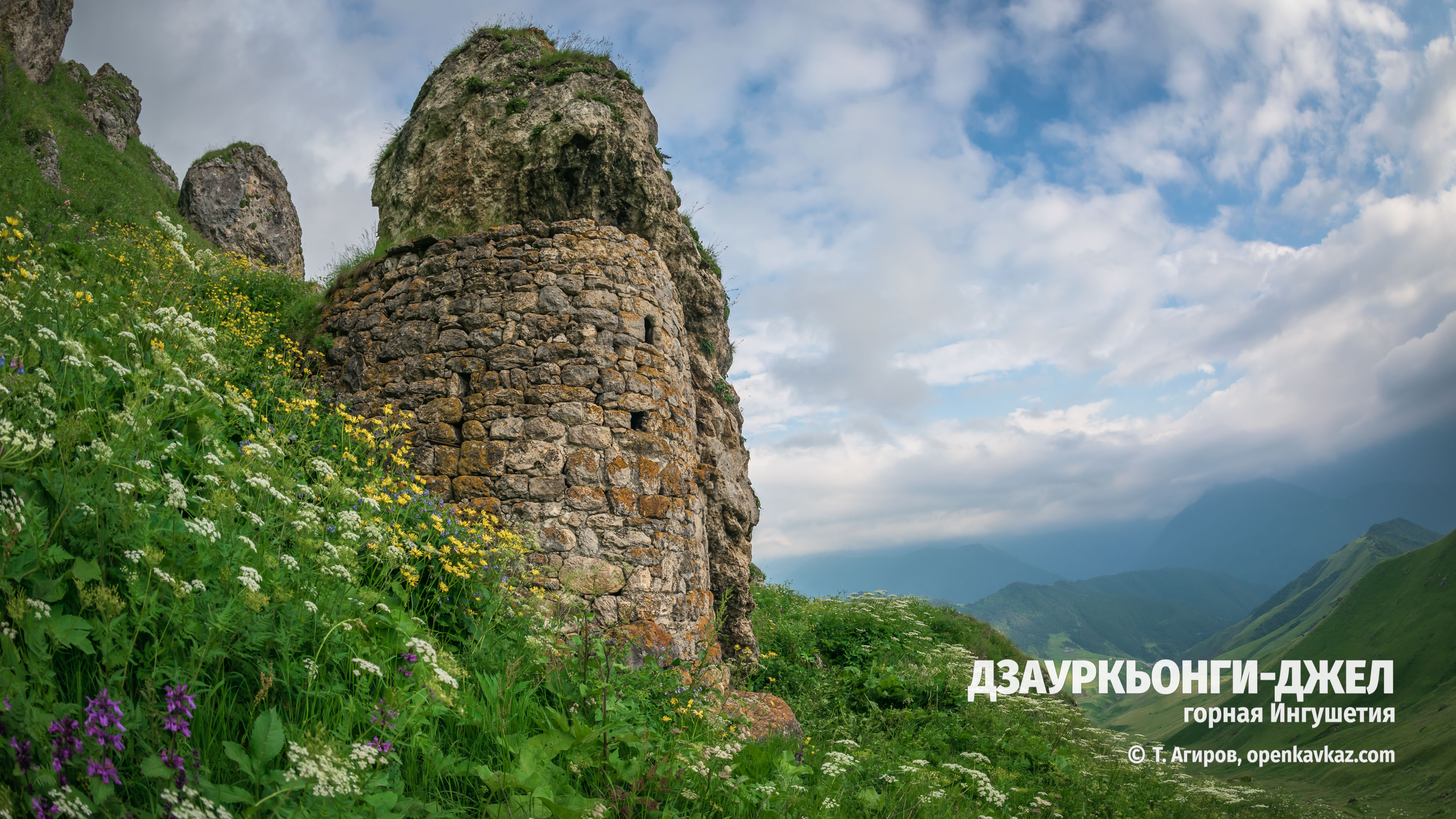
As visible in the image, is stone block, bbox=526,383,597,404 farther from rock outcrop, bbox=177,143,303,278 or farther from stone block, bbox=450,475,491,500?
rock outcrop, bbox=177,143,303,278

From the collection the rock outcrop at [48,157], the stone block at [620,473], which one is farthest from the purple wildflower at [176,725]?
the rock outcrop at [48,157]

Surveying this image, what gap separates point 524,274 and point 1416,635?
59.2 meters

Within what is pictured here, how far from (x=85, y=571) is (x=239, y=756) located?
36.8 inches

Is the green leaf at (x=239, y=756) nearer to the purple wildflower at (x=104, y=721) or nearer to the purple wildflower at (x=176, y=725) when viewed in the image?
the purple wildflower at (x=176, y=725)

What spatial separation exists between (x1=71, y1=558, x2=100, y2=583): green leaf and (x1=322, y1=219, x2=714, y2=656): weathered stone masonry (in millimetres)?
3714

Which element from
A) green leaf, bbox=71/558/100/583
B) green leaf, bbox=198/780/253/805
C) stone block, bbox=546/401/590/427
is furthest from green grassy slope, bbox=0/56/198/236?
green leaf, bbox=198/780/253/805

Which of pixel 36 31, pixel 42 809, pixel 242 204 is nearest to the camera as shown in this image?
pixel 42 809

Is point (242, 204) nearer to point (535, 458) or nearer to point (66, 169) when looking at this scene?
point (66, 169)

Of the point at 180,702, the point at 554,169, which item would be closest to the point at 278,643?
the point at 180,702

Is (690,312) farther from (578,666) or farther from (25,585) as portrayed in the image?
(25,585)

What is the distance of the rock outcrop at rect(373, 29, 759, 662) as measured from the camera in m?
8.44

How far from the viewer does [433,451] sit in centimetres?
681

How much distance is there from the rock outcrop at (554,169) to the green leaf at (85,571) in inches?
248

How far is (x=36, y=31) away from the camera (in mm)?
21953
